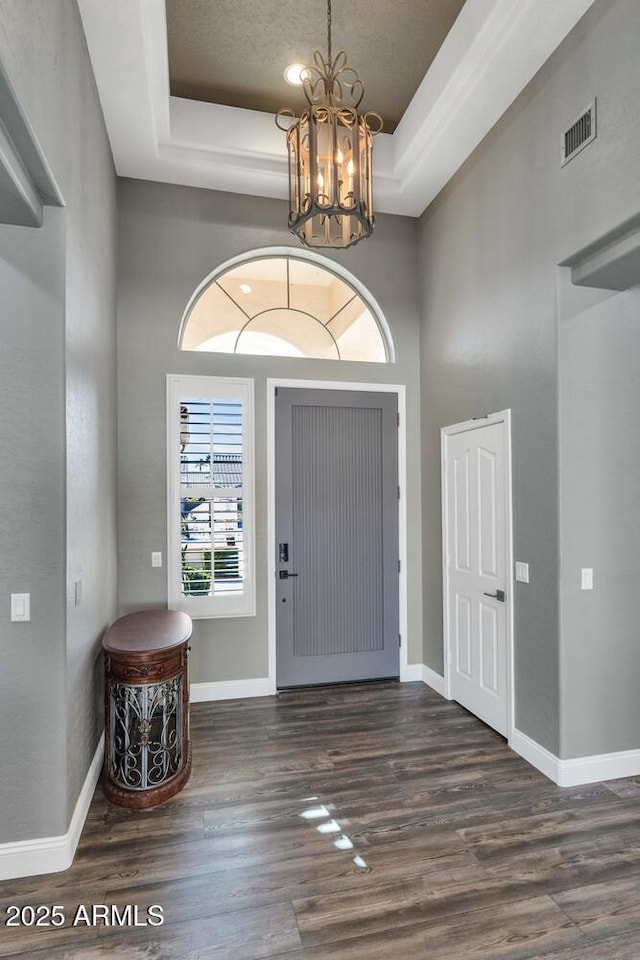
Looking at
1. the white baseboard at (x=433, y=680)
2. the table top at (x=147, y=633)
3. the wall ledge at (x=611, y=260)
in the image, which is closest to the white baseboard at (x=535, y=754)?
the white baseboard at (x=433, y=680)

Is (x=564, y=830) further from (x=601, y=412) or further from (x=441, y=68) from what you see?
(x=441, y=68)

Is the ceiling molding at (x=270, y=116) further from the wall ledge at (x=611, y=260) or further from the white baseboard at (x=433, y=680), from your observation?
the white baseboard at (x=433, y=680)

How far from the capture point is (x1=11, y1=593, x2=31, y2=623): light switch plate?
2.15 meters

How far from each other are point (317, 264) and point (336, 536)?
220 centimetres

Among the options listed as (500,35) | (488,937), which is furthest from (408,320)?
(488,937)

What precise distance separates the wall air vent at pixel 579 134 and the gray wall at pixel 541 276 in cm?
5

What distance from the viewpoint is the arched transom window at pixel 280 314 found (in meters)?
4.08

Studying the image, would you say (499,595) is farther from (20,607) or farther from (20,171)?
(20,171)

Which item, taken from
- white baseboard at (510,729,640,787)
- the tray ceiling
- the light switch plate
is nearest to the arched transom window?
the tray ceiling

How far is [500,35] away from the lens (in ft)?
8.93

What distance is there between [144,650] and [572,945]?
6.69 feet

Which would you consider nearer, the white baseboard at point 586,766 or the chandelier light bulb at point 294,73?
the white baseboard at point 586,766

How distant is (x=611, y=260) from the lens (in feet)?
8.45

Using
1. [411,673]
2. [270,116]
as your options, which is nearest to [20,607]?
[411,673]
